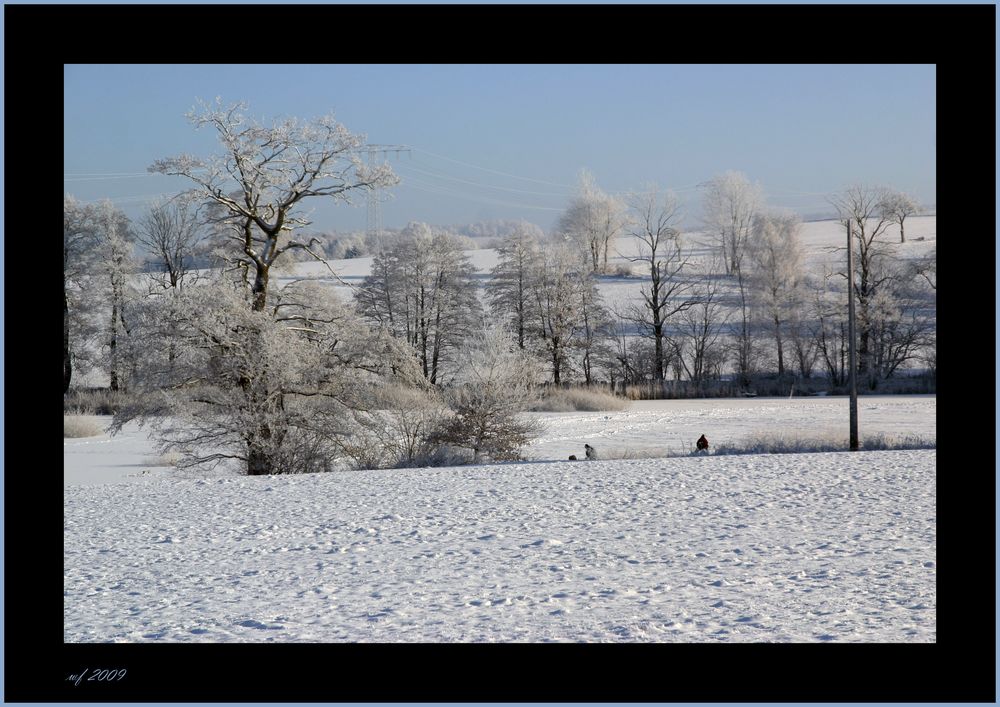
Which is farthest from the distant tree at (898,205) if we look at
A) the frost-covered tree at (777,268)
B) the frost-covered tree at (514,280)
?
the frost-covered tree at (514,280)

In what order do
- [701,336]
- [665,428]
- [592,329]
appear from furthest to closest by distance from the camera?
[701,336] → [592,329] → [665,428]

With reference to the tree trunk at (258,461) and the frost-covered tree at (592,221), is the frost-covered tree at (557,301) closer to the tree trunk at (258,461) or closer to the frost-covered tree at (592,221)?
the frost-covered tree at (592,221)

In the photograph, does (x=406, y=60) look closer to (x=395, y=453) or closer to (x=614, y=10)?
(x=614, y=10)

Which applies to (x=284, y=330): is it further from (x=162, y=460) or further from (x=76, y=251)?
(x=76, y=251)

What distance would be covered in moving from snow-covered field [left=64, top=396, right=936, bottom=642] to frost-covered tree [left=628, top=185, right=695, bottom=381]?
2128 cm

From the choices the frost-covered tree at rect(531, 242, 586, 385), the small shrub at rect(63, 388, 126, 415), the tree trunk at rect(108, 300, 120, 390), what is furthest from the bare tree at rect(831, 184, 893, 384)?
the small shrub at rect(63, 388, 126, 415)

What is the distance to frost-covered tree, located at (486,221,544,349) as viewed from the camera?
32000 mm

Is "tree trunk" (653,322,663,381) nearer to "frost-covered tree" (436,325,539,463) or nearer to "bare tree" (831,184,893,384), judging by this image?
"bare tree" (831,184,893,384)

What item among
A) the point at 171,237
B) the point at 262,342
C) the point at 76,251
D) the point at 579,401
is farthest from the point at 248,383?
the point at 579,401

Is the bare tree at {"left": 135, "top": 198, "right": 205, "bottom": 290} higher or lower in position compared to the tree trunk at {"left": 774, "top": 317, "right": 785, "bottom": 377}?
higher

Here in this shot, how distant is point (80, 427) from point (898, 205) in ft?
54.1

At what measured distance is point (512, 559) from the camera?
6.02 metres

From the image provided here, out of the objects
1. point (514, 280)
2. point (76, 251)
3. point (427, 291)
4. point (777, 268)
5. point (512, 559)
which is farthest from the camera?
point (514, 280)
